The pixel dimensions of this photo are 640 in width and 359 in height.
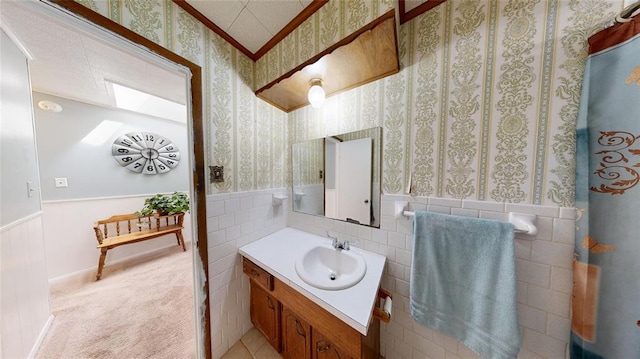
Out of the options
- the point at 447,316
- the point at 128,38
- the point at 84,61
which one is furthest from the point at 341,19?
the point at 84,61

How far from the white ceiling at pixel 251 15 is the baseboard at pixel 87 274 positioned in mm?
3149

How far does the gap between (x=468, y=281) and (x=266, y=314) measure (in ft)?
4.06

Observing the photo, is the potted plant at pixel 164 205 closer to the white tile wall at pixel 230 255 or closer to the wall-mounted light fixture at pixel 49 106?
the wall-mounted light fixture at pixel 49 106

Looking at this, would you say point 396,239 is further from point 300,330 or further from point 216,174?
point 216,174

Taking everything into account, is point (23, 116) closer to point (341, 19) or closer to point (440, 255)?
point (341, 19)

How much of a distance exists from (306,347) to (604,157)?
5.00 feet

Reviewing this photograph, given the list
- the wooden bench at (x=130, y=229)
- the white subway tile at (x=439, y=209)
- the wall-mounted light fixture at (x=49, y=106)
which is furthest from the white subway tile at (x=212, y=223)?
the wall-mounted light fixture at (x=49, y=106)

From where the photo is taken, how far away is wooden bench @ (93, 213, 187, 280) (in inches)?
82.4

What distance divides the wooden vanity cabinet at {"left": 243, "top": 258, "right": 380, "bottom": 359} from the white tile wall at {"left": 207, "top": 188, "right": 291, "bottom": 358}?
0.09m

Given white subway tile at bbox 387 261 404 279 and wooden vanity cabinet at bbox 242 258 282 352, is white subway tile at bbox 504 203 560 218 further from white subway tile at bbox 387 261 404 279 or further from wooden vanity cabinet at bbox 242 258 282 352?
wooden vanity cabinet at bbox 242 258 282 352

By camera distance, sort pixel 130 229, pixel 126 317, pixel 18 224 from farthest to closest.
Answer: pixel 130 229, pixel 126 317, pixel 18 224

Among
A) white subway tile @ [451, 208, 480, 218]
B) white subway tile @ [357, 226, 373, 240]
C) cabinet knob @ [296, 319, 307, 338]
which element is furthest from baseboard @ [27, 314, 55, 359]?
white subway tile @ [451, 208, 480, 218]

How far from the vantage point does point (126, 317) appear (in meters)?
1.51

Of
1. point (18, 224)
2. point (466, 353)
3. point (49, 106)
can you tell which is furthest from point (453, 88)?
point (49, 106)
